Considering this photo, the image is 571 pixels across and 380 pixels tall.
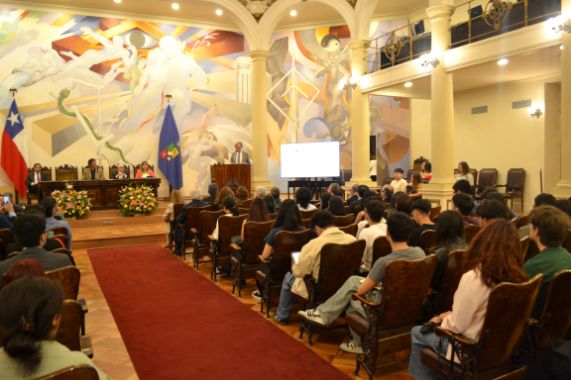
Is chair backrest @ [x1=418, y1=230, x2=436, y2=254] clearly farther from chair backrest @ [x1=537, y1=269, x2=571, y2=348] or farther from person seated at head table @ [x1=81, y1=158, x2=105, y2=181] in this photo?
person seated at head table @ [x1=81, y1=158, x2=105, y2=181]

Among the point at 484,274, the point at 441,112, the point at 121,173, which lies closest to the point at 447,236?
the point at 484,274

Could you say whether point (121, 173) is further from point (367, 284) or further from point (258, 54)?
point (367, 284)

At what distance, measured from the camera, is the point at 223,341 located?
12.9ft

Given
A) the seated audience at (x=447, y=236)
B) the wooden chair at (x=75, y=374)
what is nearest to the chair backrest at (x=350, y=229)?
the seated audience at (x=447, y=236)

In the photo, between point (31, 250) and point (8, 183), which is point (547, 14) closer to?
point (31, 250)

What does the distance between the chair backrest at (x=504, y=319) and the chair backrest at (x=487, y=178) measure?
1057cm

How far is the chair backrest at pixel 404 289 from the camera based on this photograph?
2945 mm

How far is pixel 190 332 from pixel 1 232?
7.00 feet

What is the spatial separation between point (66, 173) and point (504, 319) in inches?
489

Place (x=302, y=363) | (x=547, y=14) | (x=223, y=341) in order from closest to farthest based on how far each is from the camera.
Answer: (x=302, y=363)
(x=223, y=341)
(x=547, y=14)

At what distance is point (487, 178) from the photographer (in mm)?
12445

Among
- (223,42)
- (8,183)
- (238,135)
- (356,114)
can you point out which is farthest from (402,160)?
(8,183)

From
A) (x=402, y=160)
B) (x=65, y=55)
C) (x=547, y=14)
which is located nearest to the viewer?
(x=547, y=14)

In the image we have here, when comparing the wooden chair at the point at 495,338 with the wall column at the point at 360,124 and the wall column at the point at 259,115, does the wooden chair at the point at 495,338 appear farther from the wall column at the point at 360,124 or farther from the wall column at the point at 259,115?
the wall column at the point at 259,115
